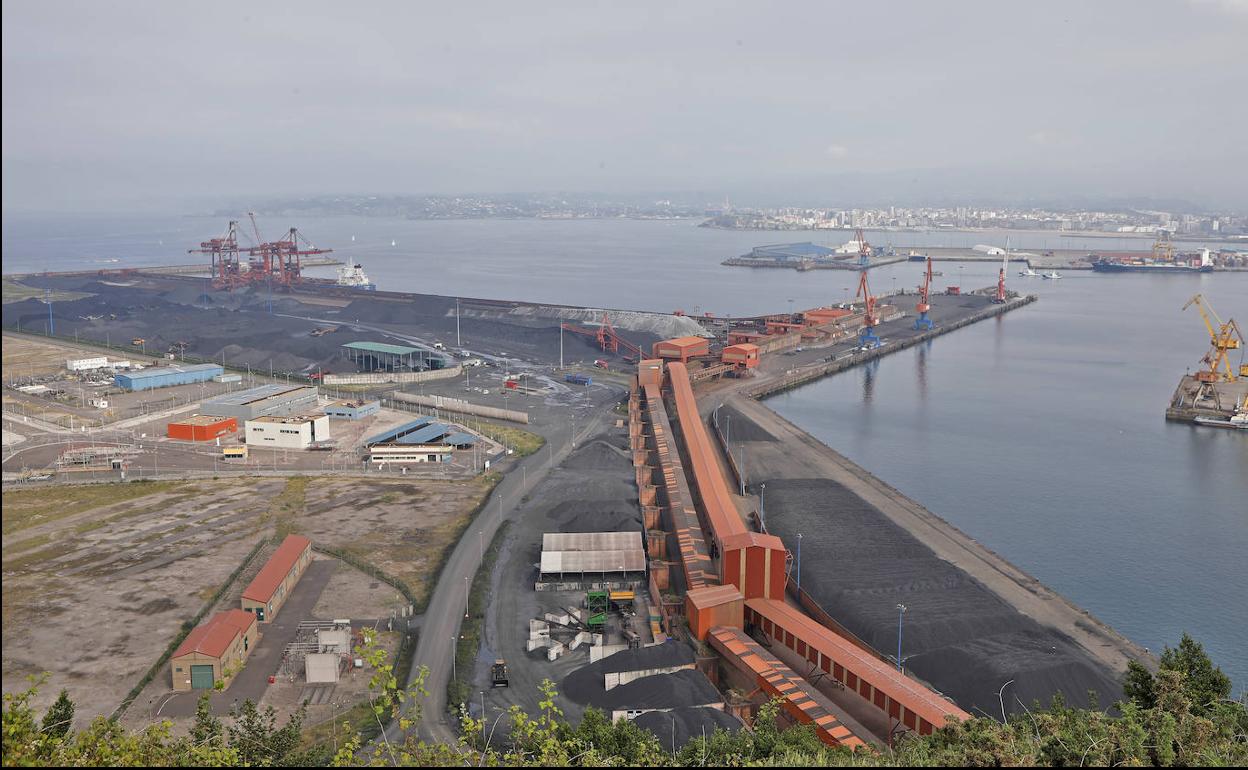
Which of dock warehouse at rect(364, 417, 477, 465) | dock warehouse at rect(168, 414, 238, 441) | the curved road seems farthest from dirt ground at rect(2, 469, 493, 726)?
dock warehouse at rect(168, 414, 238, 441)

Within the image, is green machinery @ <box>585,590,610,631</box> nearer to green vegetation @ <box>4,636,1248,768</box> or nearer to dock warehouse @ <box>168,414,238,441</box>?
green vegetation @ <box>4,636,1248,768</box>

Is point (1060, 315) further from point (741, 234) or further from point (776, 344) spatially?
point (741, 234)

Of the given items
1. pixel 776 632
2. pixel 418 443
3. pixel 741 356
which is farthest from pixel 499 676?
pixel 741 356

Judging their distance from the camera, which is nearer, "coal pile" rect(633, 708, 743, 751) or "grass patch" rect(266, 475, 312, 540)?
"coal pile" rect(633, 708, 743, 751)

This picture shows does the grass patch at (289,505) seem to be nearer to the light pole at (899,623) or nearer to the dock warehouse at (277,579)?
the dock warehouse at (277,579)

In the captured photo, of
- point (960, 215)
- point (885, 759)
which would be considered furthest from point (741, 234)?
point (885, 759)

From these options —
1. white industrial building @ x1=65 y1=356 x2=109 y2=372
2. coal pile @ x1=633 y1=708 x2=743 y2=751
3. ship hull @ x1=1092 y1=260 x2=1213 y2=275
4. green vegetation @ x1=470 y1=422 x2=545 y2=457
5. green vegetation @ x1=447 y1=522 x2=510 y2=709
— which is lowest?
green vegetation @ x1=447 y1=522 x2=510 y2=709

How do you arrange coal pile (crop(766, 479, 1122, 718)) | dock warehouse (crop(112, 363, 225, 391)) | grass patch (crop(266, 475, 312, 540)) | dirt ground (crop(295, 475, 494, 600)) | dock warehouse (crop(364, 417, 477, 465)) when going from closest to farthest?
coal pile (crop(766, 479, 1122, 718)) → dirt ground (crop(295, 475, 494, 600)) → grass patch (crop(266, 475, 312, 540)) → dock warehouse (crop(364, 417, 477, 465)) → dock warehouse (crop(112, 363, 225, 391))
